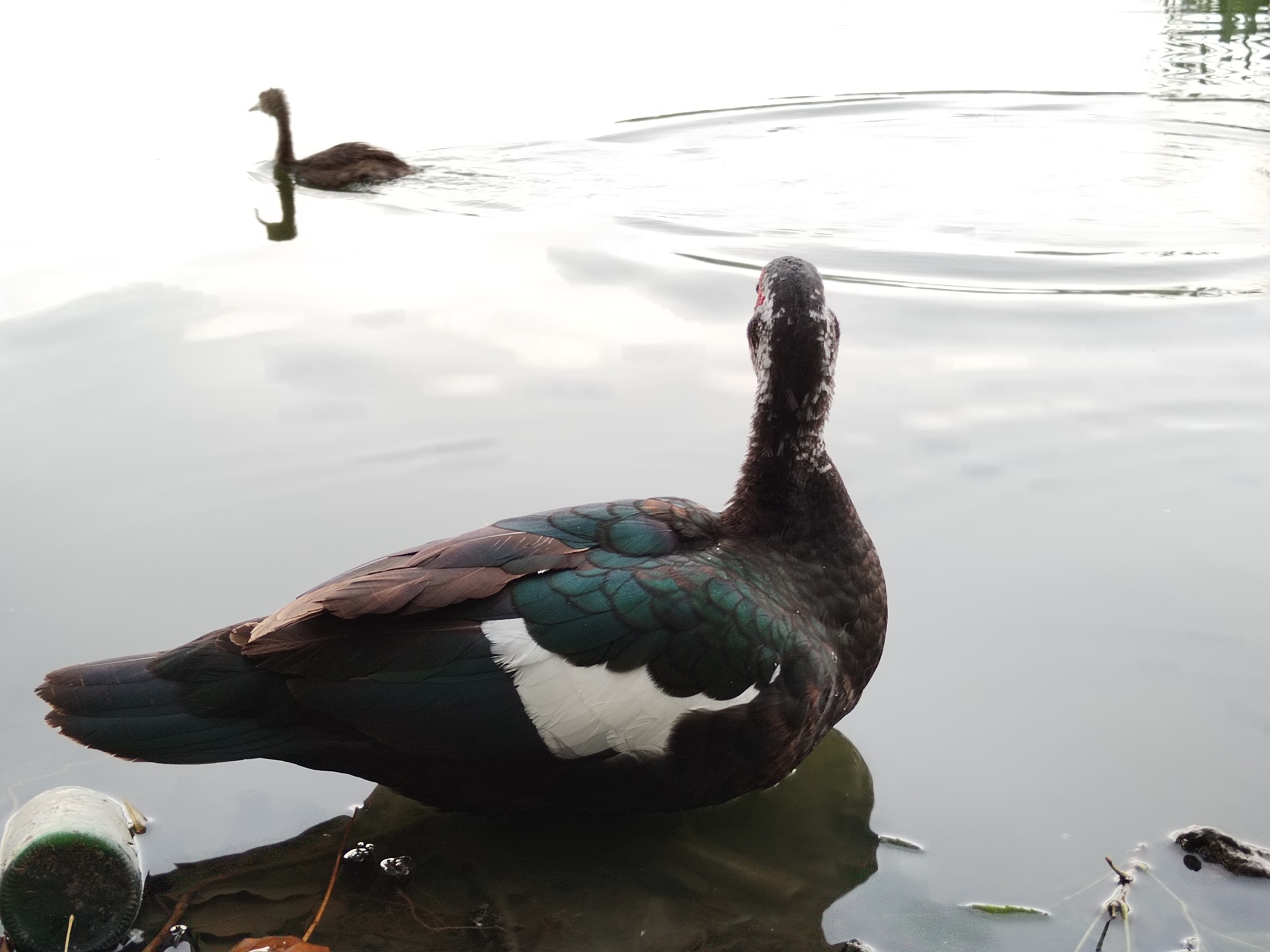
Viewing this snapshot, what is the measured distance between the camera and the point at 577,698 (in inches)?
113

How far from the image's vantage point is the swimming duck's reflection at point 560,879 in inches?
110

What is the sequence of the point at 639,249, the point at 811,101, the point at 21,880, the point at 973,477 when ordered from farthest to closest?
the point at 811,101
the point at 639,249
the point at 973,477
the point at 21,880

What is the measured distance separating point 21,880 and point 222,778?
2.29 ft

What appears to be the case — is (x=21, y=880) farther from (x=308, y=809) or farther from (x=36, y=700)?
(x=36, y=700)

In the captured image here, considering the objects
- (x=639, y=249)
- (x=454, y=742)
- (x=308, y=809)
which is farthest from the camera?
(x=639, y=249)

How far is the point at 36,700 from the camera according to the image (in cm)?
345

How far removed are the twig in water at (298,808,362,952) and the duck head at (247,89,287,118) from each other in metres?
7.04

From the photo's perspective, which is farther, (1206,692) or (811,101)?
(811,101)

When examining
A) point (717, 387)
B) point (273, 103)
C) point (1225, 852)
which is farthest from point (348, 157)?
point (1225, 852)

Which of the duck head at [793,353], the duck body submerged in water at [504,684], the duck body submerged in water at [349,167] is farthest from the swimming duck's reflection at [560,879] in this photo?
the duck body submerged in water at [349,167]

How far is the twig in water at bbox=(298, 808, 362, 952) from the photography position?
Answer: 9.12ft

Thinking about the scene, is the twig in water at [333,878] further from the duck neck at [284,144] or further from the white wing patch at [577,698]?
the duck neck at [284,144]

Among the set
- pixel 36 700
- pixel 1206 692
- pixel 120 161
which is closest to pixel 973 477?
pixel 1206 692

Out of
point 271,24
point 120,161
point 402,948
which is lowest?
point 402,948
